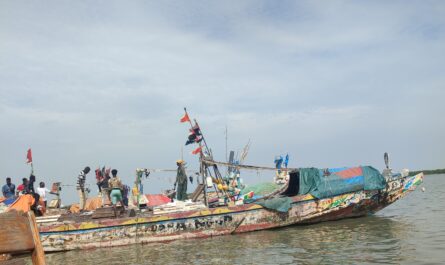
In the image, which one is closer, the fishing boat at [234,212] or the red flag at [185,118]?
the fishing boat at [234,212]

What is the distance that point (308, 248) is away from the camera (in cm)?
1040

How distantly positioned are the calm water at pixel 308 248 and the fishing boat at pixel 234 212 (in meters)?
0.40

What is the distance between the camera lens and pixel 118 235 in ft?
42.2

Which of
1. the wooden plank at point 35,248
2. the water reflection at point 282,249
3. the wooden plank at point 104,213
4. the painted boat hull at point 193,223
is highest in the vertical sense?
the wooden plank at point 35,248

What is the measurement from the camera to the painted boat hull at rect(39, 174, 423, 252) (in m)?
12.7

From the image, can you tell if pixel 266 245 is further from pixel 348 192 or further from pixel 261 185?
pixel 261 185

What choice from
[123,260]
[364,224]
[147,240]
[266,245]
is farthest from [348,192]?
[123,260]

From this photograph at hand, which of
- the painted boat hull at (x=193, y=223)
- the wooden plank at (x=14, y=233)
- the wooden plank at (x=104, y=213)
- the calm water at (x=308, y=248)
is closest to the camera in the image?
the wooden plank at (x=14, y=233)

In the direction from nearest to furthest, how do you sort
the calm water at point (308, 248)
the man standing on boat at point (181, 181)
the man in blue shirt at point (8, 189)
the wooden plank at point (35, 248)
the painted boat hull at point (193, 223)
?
the wooden plank at point (35, 248)
the calm water at point (308, 248)
the painted boat hull at point (193, 223)
the man standing on boat at point (181, 181)
the man in blue shirt at point (8, 189)

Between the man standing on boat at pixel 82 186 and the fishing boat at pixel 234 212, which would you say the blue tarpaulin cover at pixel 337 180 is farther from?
the man standing on boat at pixel 82 186

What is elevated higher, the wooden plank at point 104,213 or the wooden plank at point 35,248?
the wooden plank at point 35,248

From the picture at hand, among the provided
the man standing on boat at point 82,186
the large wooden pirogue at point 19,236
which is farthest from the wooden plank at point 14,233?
the man standing on boat at point 82,186

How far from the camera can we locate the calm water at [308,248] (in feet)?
29.6

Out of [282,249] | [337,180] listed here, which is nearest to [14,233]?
[282,249]
